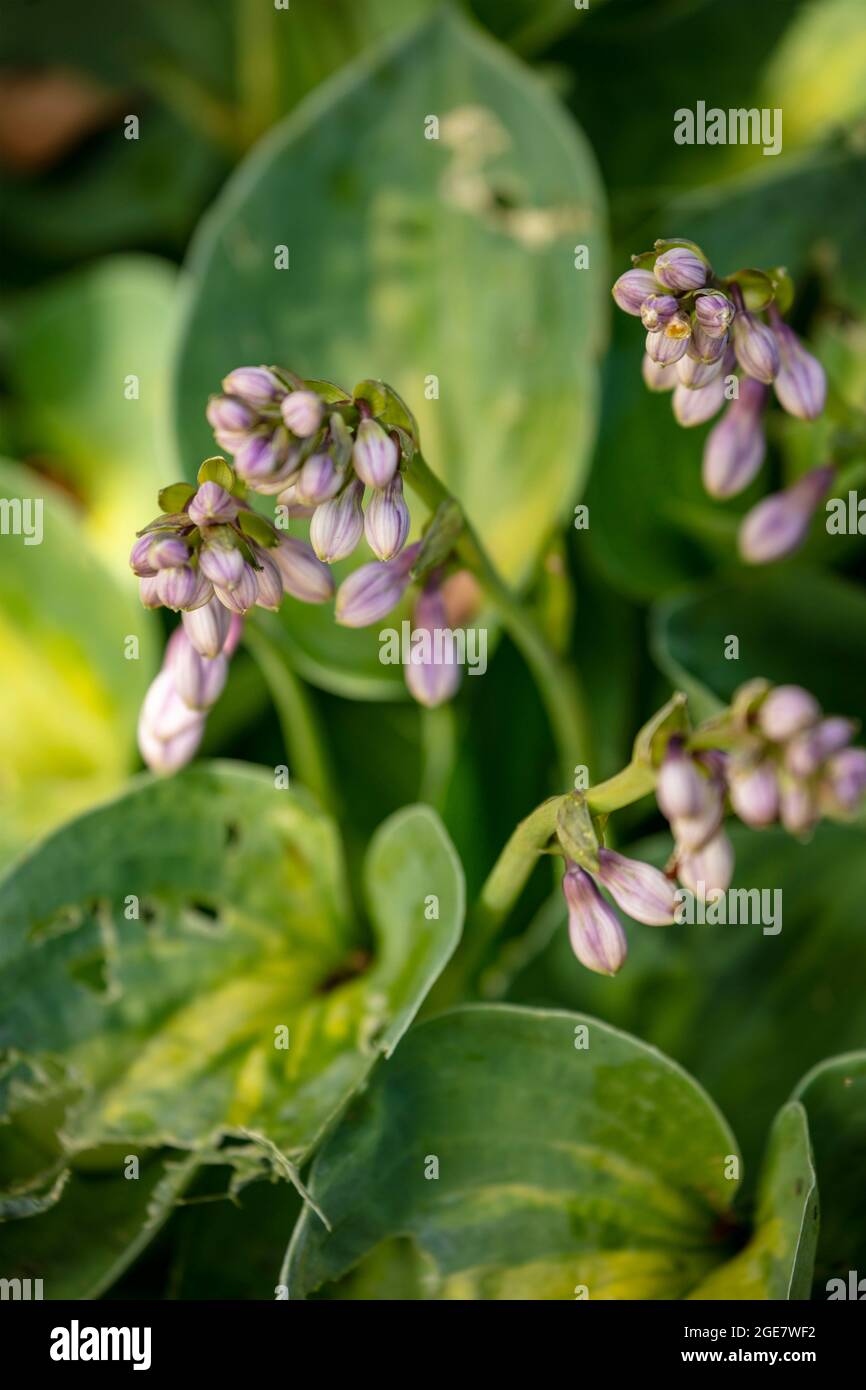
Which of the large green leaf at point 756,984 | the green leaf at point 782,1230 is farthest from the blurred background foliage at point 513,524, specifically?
the green leaf at point 782,1230

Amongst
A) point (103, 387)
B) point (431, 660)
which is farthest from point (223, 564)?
point (103, 387)

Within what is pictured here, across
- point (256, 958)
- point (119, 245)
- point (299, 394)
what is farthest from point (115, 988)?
point (119, 245)

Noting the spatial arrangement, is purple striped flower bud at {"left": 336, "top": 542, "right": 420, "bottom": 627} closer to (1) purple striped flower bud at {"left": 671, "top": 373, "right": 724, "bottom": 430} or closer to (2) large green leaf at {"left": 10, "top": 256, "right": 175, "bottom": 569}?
(1) purple striped flower bud at {"left": 671, "top": 373, "right": 724, "bottom": 430}

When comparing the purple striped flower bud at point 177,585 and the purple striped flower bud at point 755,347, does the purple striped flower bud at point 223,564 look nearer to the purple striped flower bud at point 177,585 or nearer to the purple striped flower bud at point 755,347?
the purple striped flower bud at point 177,585

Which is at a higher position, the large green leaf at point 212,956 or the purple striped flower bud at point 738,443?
the purple striped flower bud at point 738,443

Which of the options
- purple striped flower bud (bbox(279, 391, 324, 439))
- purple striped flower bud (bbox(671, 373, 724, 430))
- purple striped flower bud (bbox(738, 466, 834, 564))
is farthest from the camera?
purple striped flower bud (bbox(738, 466, 834, 564))

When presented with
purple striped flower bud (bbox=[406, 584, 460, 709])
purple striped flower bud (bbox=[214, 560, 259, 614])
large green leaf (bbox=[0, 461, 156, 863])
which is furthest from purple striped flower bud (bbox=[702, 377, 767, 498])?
large green leaf (bbox=[0, 461, 156, 863])
